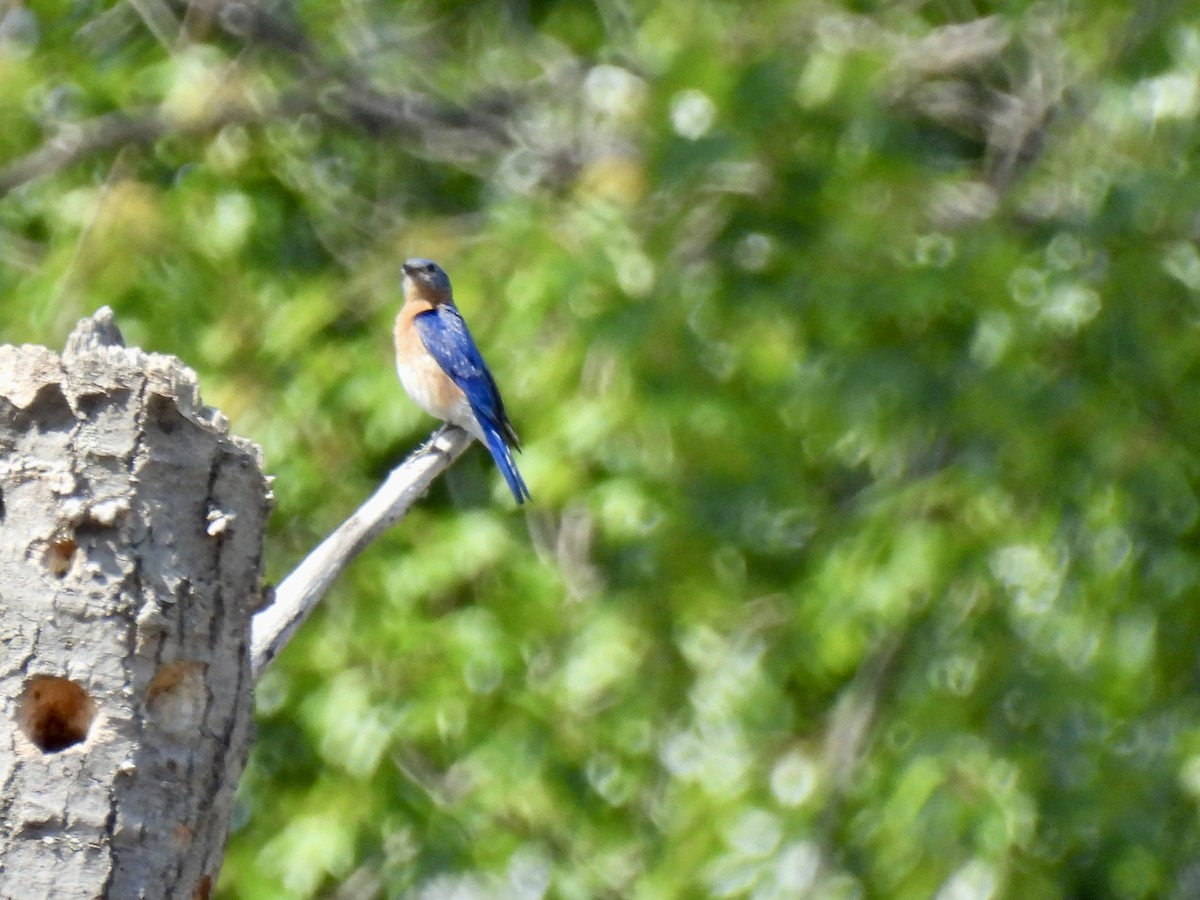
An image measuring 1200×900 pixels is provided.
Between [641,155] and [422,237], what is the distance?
763mm

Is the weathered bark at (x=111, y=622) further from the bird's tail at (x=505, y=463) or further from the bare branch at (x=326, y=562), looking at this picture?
the bird's tail at (x=505, y=463)

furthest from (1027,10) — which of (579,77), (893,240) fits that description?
(579,77)

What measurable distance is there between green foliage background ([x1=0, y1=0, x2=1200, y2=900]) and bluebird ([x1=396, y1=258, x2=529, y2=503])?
10 centimetres

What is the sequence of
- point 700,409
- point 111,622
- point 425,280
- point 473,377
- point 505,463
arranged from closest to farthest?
1. point 111,622
2. point 700,409
3. point 505,463
4. point 473,377
5. point 425,280

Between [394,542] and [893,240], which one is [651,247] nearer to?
[893,240]

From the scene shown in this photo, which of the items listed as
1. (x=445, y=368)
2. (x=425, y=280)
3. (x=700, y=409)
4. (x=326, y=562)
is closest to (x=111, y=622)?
(x=326, y=562)

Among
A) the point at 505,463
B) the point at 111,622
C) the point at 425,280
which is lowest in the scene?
the point at 505,463

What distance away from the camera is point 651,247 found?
5.33m

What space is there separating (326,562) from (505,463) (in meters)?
→ 2.52

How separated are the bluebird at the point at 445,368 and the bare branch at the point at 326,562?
6.46ft

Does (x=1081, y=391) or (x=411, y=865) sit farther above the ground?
(x=1081, y=391)

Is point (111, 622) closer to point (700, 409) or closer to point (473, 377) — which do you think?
point (700, 409)

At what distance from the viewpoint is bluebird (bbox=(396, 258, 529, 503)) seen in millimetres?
5465

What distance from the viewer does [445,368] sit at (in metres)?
5.52
